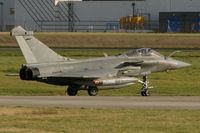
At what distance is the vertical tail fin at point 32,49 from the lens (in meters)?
32.0

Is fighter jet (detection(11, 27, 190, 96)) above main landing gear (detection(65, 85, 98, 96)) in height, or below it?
above

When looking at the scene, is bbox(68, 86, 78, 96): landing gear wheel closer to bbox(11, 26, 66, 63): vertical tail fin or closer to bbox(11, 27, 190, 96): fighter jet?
bbox(11, 27, 190, 96): fighter jet

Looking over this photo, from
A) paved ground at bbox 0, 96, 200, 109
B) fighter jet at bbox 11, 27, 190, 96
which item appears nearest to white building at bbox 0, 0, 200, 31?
fighter jet at bbox 11, 27, 190, 96

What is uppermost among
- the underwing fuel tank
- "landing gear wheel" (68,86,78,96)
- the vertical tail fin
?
the vertical tail fin

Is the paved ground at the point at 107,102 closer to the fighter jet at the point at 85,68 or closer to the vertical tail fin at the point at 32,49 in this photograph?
the fighter jet at the point at 85,68

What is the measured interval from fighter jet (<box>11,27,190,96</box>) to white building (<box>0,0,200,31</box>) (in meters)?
83.7

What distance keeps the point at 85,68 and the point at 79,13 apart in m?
88.1

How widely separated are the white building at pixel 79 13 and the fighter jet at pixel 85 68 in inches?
3294

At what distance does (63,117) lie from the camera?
21.6 metres

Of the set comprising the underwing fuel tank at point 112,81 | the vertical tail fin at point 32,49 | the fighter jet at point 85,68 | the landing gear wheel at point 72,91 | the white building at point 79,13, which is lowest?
the landing gear wheel at point 72,91

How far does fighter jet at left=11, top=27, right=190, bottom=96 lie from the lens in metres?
32.0

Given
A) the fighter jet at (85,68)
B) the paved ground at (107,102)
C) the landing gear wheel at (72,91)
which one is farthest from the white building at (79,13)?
the paved ground at (107,102)

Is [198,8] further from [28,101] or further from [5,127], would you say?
[5,127]

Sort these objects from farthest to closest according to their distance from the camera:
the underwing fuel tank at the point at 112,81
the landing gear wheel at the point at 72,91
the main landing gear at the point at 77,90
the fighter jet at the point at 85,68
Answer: the landing gear wheel at the point at 72,91
the main landing gear at the point at 77,90
the underwing fuel tank at the point at 112,81
the fighter jet at the point at 85,68
